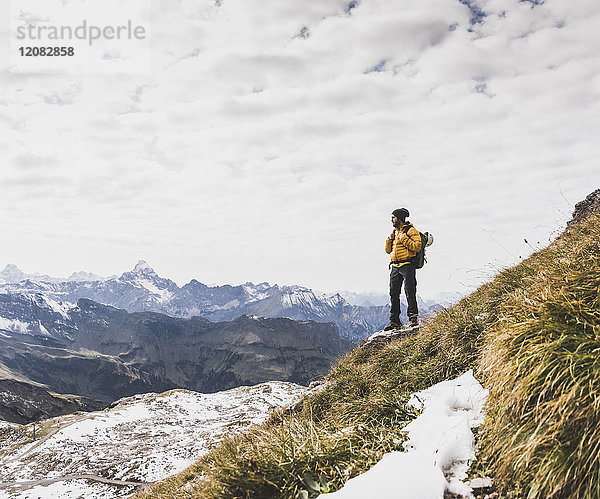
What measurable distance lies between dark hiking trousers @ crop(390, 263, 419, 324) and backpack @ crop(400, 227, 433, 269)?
24cm

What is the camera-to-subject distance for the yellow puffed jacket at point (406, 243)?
45.9 ft

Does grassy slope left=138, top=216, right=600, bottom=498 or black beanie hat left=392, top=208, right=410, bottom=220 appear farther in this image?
black beanie hat left=392, top=208, right=410, bottom=220

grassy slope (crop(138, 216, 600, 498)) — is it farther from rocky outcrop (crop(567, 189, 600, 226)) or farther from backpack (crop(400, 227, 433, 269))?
rocky outcrop (crop(567, 189, 600, 226))

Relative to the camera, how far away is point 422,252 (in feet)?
48.0

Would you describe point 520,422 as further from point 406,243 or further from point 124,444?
point 124,444

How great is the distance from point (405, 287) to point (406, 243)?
6.17 ft

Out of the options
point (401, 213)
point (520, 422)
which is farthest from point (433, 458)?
point (401, 213)

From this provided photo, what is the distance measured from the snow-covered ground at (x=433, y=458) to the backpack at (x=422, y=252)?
9218 mm

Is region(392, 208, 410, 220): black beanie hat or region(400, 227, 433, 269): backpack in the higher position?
region(392, 208, 410, 220): black beanie hat

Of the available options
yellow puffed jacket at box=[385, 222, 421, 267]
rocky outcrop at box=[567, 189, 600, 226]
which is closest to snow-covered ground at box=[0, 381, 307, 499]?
yellow puffed jacket at box=[385, 222, 421, 267]

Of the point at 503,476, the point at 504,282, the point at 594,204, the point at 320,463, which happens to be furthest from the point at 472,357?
the point at 594,204

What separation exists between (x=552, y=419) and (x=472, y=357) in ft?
10.9

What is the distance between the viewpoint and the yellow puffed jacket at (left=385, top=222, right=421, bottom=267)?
45.9 feet

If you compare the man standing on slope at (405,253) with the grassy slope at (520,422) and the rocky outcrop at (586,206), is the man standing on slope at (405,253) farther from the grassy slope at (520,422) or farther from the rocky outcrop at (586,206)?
the grassy slope at (520,422)
